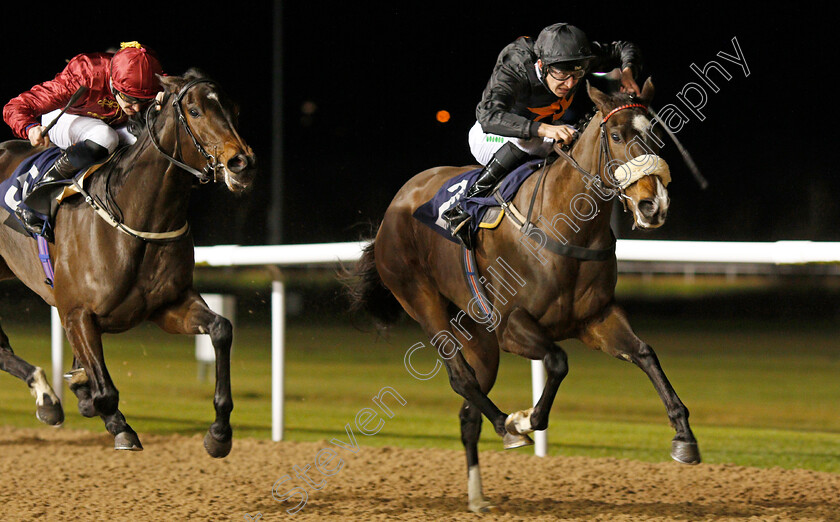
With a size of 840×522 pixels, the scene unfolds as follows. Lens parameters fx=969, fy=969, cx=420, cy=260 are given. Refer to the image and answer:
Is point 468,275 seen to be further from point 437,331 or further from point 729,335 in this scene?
point 729,335

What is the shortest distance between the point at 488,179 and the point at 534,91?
1.33ft

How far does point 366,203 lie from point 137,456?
8.19m

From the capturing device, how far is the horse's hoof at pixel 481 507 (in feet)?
13.5

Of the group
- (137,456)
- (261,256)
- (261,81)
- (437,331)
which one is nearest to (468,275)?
(437,331)

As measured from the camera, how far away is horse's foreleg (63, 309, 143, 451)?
3.62m

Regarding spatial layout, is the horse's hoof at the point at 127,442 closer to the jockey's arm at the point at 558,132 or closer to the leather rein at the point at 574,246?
the leather rein at the point at 574,246

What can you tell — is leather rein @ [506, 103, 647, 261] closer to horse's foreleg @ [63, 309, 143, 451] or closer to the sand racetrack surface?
the sand racetrack surface

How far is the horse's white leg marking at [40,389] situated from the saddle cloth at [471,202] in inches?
68.1

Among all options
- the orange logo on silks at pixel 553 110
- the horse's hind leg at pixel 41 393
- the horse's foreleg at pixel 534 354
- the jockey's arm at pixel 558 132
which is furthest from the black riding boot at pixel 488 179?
the horse's hind leg at pixel 41 393

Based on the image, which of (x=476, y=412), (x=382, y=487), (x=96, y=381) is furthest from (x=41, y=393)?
(x=476, y=412)

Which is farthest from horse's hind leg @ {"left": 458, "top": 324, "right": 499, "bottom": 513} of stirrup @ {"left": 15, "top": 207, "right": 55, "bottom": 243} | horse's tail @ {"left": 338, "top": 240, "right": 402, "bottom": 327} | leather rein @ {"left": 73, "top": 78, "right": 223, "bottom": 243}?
stirrup @ {"left": 15, "top": 207, "right": 55, "bottom": 243}

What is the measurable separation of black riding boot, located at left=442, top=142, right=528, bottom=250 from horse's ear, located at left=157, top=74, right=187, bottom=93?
1.22 m

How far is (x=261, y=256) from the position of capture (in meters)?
5.64

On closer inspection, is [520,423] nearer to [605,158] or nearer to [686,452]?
[686,452]
